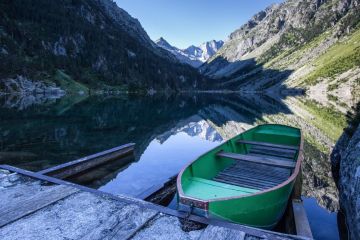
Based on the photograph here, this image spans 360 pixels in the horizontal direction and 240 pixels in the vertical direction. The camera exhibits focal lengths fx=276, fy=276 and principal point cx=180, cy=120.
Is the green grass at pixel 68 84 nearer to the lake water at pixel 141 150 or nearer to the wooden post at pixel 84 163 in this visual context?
the lake water at pixel 141 150

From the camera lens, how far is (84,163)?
1455cm

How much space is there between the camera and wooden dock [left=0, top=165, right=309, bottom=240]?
20.3 feet

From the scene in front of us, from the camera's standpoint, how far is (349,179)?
11.6 metres

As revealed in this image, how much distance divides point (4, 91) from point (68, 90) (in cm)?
2794

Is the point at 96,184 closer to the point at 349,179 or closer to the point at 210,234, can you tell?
the point at 210,234

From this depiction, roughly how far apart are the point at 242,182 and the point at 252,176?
1249 mm

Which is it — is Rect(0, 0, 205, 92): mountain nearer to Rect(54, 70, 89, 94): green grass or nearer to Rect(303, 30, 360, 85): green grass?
Rect(54, 70, 89, 94): green grass

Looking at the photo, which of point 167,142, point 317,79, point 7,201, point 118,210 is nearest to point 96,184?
point 7,201

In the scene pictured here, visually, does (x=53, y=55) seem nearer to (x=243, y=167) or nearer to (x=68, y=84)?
(x=68, y=84)

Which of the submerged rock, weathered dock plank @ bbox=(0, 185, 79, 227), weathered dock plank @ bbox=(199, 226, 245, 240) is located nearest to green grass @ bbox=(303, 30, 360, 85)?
the submerged rock

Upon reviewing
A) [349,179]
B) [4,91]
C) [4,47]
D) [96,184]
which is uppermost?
[4,47]

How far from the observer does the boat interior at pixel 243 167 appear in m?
9.30

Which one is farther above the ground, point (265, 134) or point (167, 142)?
point (265, 134)

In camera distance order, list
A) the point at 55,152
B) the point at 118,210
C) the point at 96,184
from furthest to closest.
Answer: the point at 55,152 → the point at 96,184 → the point at 118,210
